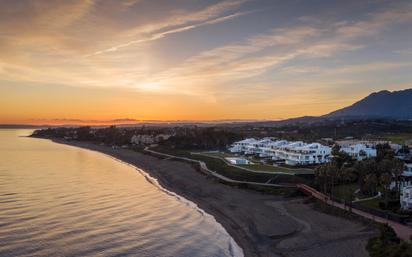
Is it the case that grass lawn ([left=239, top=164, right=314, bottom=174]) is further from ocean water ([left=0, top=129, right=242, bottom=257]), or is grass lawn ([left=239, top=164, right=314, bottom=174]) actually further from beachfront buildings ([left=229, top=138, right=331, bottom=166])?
ocean water ([left=0, top=129, right=242, bottom=257])

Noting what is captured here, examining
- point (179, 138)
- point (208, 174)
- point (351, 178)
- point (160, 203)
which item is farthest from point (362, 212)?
point (179, 138)

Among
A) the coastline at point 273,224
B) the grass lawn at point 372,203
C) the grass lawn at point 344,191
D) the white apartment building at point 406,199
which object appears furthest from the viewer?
the grass lawn at point 344,191

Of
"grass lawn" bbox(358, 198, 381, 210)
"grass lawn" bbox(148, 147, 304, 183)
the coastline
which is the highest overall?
"grass lawn" bbox(148, 147, 304, 183)

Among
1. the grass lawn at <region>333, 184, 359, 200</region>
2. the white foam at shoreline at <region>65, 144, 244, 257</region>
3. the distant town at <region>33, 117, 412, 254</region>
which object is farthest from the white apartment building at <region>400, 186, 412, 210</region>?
the white foam at shoreline at <region>65, 144, 244, 257</region>

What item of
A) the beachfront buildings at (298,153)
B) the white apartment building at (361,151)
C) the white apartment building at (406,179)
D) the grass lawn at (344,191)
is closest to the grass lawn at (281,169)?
the beachfront buildings at (298,153)

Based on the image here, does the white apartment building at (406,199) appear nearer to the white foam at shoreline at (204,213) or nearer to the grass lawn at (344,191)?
the grass lawn at (344,191)

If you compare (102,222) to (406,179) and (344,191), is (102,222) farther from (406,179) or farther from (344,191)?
(406,179)

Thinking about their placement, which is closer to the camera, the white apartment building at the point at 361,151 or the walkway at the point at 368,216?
the walkway at the point at 368,216
